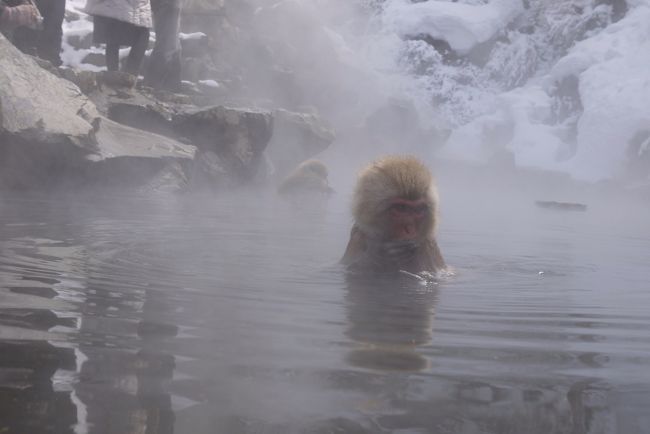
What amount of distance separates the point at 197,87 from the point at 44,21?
308cm

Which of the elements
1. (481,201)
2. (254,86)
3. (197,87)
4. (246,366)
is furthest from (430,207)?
(254,86)

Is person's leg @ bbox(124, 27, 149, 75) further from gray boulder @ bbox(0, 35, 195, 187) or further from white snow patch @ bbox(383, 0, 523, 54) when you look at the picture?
white snow patch @ bbox(383, 0, 523, 54)

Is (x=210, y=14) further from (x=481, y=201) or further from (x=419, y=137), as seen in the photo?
(x=481, y=201)

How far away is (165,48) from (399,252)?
5461 mm

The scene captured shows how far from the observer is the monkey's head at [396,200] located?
3562 millimetres

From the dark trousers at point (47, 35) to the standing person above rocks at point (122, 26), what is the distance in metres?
0.29

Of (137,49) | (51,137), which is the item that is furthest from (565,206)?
(51,137)

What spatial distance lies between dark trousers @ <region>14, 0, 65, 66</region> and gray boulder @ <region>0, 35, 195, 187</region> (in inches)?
26.2

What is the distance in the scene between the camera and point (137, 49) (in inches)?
316

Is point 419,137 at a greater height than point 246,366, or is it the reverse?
point 419,137

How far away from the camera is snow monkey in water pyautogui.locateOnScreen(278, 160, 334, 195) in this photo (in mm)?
7898

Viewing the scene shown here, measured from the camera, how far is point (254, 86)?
11859 mm

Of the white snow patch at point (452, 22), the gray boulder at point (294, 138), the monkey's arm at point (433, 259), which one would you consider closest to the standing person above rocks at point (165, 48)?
the gray boulder at point (294, 138)

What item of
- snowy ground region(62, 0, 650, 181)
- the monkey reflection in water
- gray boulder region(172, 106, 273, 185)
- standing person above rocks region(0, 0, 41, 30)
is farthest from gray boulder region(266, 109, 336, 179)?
the monkey reflection in water
